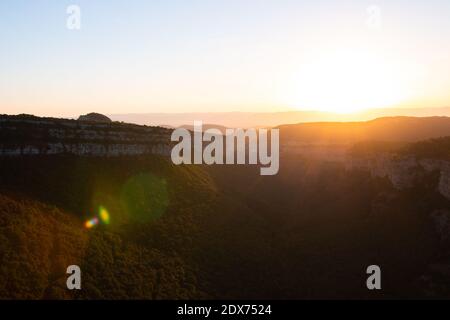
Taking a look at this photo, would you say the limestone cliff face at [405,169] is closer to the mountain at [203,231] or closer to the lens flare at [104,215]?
the mountain at [203,231]

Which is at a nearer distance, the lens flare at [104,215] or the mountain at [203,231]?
the mountain at [203,231]

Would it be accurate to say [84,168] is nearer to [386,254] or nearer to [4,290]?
[4,290]

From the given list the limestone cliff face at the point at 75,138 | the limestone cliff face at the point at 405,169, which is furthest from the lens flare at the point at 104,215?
the limestone cliff face at the point at 405,169

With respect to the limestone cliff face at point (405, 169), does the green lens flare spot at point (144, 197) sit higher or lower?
lower

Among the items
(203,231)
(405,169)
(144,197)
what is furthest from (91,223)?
(405,169)

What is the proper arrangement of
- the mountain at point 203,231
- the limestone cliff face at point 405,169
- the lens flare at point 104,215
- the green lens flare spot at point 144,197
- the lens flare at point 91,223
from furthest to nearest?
1. the limestone cliff face at point 405,169
2. the green lens flare spot at point 144,197
3. the lens flare at point 104,215
4. the lens flare at point 91,223
5. the mountain at point 203,231

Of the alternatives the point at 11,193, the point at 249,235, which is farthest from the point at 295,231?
the point at 11,193

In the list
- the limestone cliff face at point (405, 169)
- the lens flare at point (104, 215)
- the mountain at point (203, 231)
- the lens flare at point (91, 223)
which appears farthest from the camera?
the limestone cliff face at point (405, 169)

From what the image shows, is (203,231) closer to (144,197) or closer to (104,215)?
(144,197)
